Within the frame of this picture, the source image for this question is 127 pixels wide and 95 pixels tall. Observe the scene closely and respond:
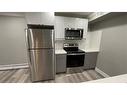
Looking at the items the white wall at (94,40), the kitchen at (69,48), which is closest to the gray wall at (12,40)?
the kitchen at (69,48)

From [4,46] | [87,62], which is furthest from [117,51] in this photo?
[4,46]

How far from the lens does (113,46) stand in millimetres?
2402

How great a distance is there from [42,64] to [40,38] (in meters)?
0.74

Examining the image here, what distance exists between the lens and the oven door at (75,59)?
2824mm

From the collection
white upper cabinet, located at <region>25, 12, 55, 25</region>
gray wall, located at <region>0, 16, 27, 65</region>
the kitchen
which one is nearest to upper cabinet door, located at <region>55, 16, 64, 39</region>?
the kitchen

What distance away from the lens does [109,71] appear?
256 cm

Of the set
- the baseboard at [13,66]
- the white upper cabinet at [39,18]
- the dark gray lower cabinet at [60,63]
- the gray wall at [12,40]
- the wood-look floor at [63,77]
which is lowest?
the wood-look floor at [63,77]

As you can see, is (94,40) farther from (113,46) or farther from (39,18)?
(39,18)

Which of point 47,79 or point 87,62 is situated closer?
point 47,79

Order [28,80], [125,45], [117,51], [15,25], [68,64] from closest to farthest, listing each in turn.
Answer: [125,45] → [117,51] → [28,80] → [68,64] → [15,25]

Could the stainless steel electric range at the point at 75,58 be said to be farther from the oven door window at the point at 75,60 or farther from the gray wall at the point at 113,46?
the gray wall at the point at 113,46
